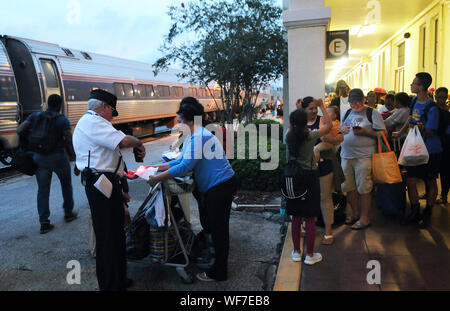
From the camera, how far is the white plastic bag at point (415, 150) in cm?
439

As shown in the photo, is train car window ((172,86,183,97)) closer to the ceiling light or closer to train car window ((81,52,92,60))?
train car window ((81,52,92,60))

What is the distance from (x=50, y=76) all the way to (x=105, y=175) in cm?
1090

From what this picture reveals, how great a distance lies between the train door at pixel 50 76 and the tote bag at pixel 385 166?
36.2 ft

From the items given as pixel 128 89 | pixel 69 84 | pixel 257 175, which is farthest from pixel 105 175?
pixel 128 89

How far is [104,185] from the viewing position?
10.2 feet

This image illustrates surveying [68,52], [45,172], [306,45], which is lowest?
[45,172]

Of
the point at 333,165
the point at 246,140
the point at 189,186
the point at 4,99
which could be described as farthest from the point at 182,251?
the point at 4,99

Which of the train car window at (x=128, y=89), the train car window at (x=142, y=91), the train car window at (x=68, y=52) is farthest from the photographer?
the train car window at (x=142, y=91)

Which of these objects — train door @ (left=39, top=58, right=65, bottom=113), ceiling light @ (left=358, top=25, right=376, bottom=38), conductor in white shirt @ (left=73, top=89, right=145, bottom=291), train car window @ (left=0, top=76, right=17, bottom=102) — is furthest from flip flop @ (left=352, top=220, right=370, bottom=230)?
train door @ (left=39, top=58, right=65, bottom=113)

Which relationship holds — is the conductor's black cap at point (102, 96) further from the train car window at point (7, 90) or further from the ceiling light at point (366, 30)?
the ceiling light at point (366, 30)

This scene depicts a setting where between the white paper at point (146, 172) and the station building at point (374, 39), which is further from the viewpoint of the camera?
the station building at point (374, 39)
